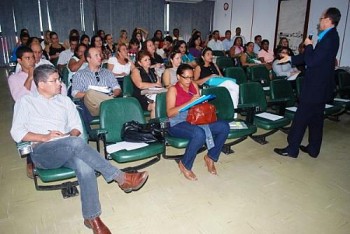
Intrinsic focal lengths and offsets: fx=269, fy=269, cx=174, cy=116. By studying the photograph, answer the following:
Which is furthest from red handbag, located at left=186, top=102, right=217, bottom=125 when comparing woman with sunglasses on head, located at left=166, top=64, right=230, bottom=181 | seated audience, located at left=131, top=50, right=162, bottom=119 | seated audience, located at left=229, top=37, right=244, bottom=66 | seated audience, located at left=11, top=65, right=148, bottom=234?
seated audience, located at left=229, top=37, right=244, bottom=66

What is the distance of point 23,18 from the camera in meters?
9.80

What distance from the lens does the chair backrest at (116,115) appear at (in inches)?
105

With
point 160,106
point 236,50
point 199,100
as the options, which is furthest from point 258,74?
point 199,100

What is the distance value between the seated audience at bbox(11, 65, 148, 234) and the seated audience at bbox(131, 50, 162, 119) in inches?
53.6

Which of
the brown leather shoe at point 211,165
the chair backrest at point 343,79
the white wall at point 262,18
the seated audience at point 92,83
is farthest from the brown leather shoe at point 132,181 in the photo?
the white wall at point 262,18

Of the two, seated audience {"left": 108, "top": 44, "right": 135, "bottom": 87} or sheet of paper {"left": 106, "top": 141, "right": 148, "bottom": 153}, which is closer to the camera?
sheet of paper {"left": 106, "top": 141, "right": 148, "bottom": 153}

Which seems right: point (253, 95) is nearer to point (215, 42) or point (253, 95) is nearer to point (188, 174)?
point (188, 174)

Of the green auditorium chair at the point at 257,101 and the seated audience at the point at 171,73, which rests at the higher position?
the seated audience at the point at 171,73

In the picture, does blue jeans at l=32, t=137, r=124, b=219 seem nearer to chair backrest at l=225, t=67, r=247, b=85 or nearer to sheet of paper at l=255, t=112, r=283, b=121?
sheet of paper at l=255, t=112, r=283, b=121

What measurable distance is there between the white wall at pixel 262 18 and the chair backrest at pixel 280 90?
404 cm

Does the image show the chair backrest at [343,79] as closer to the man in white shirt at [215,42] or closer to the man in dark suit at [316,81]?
the man in dark suit at [316,81]

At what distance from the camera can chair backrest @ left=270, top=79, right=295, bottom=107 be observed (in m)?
3.90

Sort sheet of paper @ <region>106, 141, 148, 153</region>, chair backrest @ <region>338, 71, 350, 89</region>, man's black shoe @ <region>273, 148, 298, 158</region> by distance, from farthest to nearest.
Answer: chair backrest @ <region>338, 71, 350, 89</region> < man's black shoe @ <region>273, 148, 298, 158</region> < sheet of paper @ <region>106, 141, 148, 153</region>

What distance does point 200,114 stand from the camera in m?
2.69
